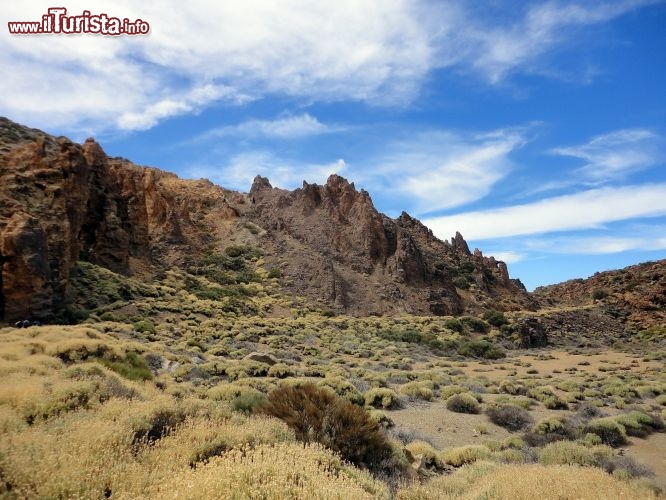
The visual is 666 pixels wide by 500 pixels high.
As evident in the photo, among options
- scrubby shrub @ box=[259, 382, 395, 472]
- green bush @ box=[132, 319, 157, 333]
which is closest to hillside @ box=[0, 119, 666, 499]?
scrubby shrub @ box=[259, 382, 395, 472]

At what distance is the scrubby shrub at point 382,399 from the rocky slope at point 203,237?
2108cm

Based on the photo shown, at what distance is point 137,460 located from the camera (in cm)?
539

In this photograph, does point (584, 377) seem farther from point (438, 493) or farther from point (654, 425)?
point (438, 493)

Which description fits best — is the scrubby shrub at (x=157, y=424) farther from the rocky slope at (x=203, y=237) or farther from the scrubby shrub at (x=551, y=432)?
the rocky slope at (x=203, y=237)

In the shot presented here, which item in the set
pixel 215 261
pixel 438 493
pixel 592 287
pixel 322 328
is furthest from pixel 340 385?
pixel 592 287

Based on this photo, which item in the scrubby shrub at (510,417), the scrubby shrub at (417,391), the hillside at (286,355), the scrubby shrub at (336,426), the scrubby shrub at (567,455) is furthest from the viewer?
the scrubby shrub at (417,391)

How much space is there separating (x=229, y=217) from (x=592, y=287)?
69732 millimetres

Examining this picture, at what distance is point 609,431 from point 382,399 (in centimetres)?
701

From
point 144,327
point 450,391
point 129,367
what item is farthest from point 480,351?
point 129,367

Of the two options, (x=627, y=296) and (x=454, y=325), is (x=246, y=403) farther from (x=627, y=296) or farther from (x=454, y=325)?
(x=627, y=296)

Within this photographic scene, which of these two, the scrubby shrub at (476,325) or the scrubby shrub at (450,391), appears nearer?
the scrubby shrub at (450,391)

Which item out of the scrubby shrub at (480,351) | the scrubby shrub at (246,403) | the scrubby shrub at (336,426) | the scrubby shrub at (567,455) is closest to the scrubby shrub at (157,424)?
the scrubby shrub at (336,426)

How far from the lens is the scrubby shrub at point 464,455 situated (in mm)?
9352

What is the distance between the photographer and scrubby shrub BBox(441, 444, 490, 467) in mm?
9352
